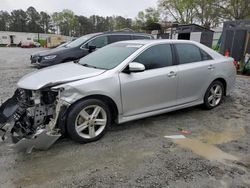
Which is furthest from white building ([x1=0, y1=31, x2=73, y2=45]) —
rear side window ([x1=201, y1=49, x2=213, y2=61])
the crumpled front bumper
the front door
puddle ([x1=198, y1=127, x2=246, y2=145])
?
puddle ([x1=198, y1=127, x2=246, y2=145])

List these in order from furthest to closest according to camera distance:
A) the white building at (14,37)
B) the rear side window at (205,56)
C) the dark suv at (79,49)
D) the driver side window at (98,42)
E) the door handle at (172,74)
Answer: the white building at (14,37) → the driver side window at (98,42) → the dark suv at (79,49) → the rear side window at (205,56) → the door handle at (172,74)

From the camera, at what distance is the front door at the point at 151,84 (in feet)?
12.2

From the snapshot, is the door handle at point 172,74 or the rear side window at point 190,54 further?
the rear side window at point 190,54

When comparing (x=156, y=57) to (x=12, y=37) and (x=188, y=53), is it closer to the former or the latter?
(x=188, y=53)

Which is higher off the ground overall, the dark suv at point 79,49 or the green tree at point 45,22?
the green tree at point 45,22

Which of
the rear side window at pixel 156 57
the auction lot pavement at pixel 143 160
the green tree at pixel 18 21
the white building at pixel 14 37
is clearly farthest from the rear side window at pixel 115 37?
the green tree at pixel 18 21

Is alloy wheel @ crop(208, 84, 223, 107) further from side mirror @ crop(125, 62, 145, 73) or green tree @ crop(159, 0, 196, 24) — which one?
green tree @ crop(159, 0, 196, 24)

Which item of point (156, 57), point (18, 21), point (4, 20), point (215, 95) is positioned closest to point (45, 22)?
point (18, 21)

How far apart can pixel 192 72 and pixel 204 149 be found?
5.23 ft

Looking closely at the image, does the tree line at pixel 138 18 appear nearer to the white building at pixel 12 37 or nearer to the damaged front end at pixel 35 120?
the white building at pixel 12 37

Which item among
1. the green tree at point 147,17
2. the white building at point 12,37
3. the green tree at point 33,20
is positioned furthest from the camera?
the green tree at point 33,20

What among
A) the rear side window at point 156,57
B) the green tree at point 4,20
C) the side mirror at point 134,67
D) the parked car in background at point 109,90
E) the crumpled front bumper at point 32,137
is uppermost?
the green tree at point 4,20

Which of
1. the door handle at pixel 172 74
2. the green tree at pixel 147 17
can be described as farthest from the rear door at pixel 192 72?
the green tree at pixel 147 17

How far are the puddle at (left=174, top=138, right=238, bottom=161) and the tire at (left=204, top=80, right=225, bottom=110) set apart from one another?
1465mm
